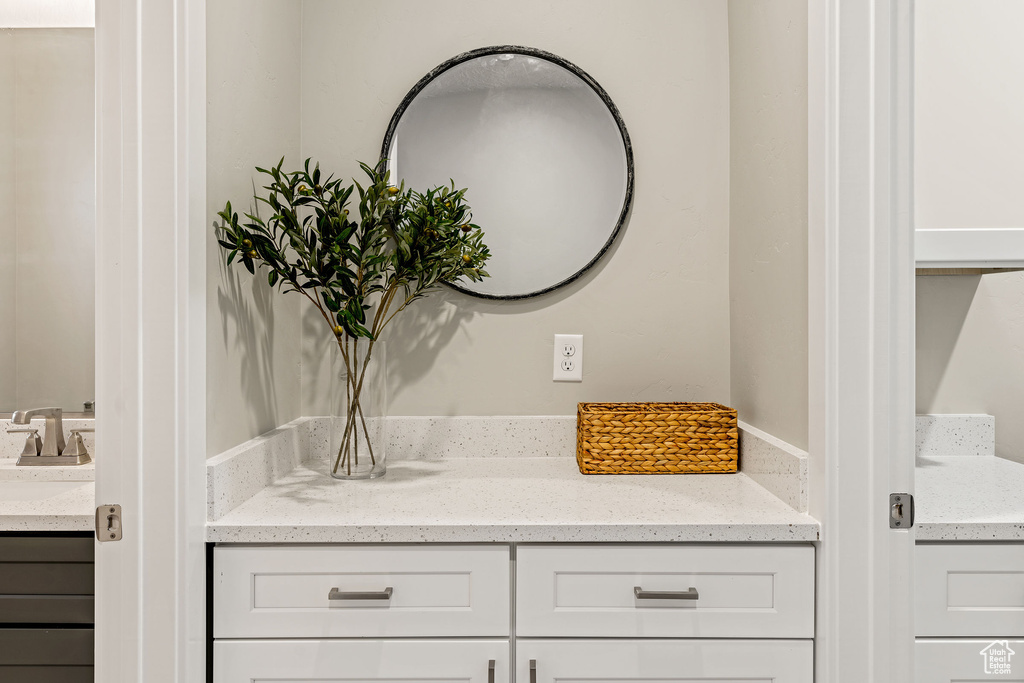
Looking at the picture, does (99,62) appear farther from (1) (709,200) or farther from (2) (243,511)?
(1) (709,200)

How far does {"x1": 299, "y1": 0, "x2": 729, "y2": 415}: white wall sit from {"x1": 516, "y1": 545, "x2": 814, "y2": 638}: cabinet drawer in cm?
60

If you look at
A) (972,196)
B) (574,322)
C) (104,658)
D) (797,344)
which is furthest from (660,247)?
(104,658)

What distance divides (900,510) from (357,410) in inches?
40.9

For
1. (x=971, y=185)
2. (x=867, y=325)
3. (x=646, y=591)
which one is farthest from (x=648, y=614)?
(x=971, y=185)

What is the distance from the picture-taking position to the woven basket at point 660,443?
56.7 inches

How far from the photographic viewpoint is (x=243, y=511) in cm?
112

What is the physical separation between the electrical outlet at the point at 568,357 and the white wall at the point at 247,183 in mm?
656

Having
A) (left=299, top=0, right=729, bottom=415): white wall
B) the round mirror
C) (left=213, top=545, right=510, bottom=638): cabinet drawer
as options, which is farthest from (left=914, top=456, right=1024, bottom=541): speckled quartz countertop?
the round mirror

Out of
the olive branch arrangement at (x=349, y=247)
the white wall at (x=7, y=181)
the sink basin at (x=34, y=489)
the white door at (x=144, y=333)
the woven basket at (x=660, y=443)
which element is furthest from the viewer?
the white wall at (x=7, y=181)

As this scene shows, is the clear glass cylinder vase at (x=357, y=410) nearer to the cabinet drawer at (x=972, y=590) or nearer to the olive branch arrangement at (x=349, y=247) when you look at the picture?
the olive branch arrangement at (x=349, y=247)

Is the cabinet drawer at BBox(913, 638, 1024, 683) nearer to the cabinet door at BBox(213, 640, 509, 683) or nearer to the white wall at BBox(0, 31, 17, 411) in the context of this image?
the cabinet door at BBox(213, 640, 509, 683)

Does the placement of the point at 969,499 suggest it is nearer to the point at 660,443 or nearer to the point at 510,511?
the point at 660,443

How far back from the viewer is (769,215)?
1.30 metres

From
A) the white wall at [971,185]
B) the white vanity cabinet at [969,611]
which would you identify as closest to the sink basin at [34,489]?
the white vanity cabinet at [969,611]
